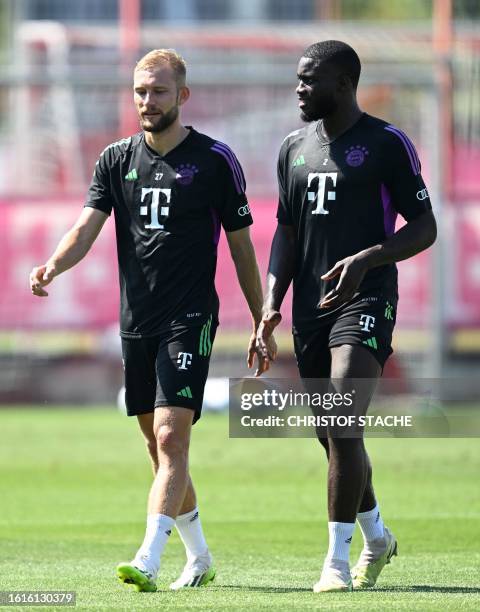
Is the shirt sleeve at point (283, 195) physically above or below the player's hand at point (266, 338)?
above

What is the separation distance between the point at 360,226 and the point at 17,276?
52.8 ft

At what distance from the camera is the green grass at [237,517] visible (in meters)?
7.45

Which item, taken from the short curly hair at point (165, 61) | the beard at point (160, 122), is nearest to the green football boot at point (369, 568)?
the beard at point (160, 122)

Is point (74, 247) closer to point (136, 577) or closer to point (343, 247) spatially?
point (343, 247)

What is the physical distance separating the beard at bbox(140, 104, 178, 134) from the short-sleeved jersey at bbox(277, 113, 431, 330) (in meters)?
0.69

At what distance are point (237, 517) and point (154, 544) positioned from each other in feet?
14.1

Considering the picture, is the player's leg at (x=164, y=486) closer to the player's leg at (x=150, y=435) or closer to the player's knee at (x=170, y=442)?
the player's knee at (x=170, y=442)

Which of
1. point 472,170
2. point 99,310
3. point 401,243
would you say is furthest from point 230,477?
point 472,170

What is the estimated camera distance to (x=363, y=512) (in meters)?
8.11

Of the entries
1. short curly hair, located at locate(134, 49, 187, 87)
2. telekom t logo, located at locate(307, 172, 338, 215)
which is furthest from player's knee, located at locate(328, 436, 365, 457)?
short curly hair, located at locate(134, 49, 187, 87)

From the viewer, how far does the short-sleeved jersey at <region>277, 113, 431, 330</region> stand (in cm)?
772

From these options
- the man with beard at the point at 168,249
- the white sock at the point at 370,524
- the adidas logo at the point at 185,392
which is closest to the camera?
the adidas logo at the point at 185,392

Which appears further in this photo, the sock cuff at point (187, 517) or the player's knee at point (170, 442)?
the sock cuff at point (187, 517)

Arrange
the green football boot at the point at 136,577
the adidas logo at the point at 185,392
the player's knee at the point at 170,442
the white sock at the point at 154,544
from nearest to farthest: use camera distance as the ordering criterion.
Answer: the green football boot at the point at 136,577 < the white sock at the point at 154,544 < the player's knee at the point at 170,442 < the adidas logo at the point at 185,392
